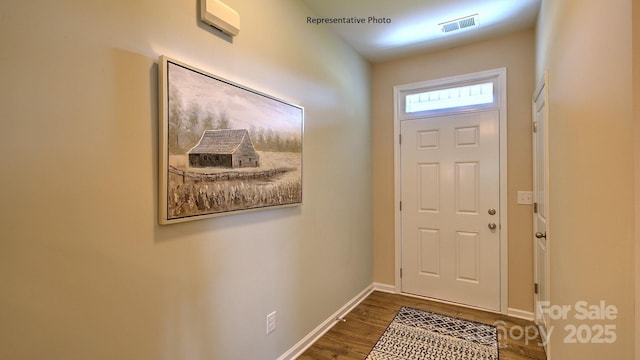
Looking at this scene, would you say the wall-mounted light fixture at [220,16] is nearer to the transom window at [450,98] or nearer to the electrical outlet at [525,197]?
the transom window at [450,98]

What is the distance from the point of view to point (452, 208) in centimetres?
318

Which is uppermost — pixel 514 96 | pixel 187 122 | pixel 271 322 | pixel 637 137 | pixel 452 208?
pixel 514 96

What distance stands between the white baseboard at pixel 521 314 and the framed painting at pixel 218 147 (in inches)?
94.9

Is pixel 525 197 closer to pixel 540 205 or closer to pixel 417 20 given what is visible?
pixel 540 205

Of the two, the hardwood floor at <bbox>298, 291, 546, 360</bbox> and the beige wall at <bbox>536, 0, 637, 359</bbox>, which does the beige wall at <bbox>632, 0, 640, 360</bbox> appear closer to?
the beige wall at <bbox>536, 0, 637, 359</bbox>

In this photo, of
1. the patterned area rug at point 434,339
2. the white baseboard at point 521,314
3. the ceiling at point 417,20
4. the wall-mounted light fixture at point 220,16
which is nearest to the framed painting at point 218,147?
the wall-mounted light fixture at point 220,16

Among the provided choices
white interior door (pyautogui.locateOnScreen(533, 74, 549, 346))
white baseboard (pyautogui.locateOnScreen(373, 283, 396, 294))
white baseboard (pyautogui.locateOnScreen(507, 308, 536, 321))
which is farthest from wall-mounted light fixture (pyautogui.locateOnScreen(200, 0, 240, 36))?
white baseboard (pyautogui.locateOnScreen(507, 308, 536, 321))

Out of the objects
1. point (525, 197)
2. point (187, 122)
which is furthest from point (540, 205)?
point (187, 122)

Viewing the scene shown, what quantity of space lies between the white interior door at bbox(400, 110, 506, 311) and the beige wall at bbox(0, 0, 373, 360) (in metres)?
1.75

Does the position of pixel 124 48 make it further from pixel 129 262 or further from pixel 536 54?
pixel 536 54

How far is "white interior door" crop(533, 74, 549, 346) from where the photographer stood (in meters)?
2.25

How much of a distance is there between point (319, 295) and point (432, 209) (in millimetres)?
1555

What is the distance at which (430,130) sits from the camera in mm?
3266

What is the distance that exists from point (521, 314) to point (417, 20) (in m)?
2.83
